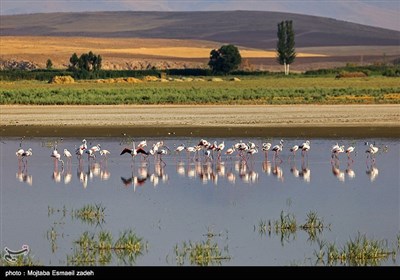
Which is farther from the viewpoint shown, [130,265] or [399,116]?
[399,116]

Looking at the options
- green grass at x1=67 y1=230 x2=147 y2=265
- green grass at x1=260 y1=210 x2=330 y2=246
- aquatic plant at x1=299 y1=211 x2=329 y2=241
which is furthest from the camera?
aquatic plant at x1=299 y1=211 x2=329 y2=241

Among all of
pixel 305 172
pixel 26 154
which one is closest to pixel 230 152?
pixel 305 172

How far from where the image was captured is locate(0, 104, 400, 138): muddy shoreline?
117ft

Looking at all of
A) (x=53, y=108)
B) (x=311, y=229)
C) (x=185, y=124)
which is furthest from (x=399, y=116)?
(x=311, y=229)

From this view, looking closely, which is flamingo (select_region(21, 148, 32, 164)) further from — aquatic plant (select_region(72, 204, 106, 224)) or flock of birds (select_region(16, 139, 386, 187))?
aquatic plant (select_region(72, 204, 106, 224))

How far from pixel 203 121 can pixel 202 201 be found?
64.4 ft

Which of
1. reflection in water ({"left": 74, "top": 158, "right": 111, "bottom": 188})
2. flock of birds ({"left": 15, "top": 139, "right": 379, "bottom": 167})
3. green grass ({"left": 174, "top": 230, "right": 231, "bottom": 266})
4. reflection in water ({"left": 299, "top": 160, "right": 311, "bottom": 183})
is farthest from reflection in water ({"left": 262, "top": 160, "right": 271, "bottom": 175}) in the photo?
green grass ({"left": 174, "top": 230, "right": 231, "bottom": 266})

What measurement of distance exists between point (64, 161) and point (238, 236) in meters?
11.3

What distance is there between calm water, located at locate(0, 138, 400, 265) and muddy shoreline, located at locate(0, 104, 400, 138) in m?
6.34

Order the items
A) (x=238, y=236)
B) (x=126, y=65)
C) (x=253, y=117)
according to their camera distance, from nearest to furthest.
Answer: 1. (x=238, y=236)
2. (x=253, y=117)
3. (x=126, y=65)

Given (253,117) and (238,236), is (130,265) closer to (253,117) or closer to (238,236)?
(238,236)

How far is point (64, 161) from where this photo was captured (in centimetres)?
2731

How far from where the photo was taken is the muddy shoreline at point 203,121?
117ft

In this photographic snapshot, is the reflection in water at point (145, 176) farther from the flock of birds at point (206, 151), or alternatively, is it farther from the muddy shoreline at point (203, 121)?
the muddy shoreline at point (203, 121)
